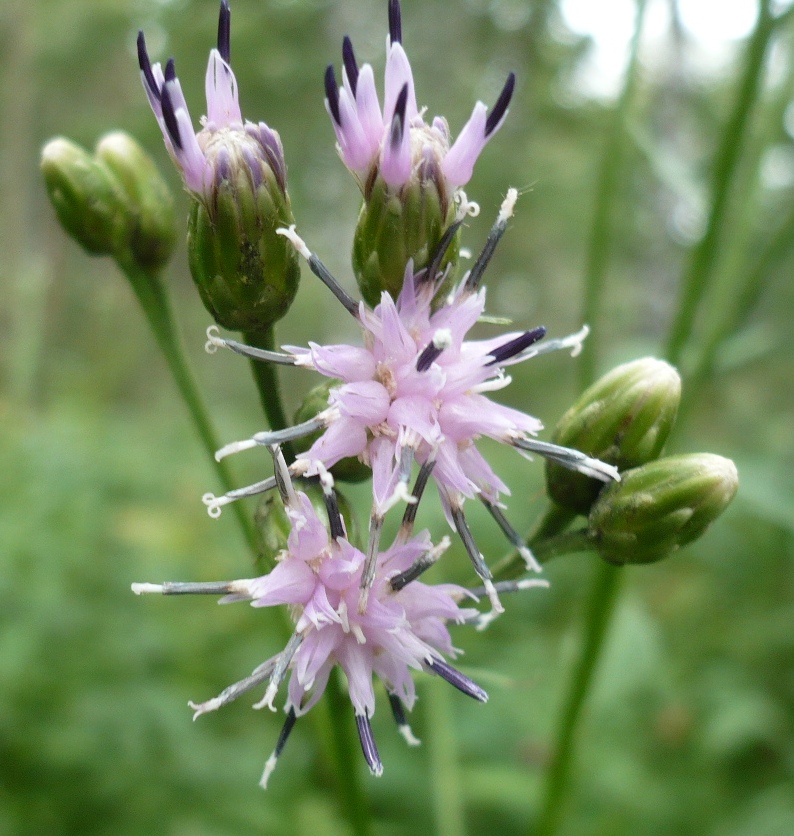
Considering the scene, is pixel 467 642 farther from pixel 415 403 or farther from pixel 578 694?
pixel 415 403

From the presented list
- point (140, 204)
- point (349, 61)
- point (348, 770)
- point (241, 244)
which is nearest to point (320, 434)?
point (241, 244)

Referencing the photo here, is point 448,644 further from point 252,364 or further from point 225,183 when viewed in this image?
point 225,183

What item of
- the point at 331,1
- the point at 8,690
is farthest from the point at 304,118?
the point at 8,690

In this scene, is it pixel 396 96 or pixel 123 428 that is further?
pixel 123 428

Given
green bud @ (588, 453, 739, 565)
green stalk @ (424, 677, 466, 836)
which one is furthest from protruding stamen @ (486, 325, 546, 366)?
green stalk @ (424, 677, 466, 836)

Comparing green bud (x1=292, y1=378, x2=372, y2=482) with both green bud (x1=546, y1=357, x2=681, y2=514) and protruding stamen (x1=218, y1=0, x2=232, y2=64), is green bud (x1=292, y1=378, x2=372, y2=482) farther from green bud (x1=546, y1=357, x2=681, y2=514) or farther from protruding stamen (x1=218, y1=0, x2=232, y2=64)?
protruding stamen (x1=218, y1=0, x2=232, y2=64)
